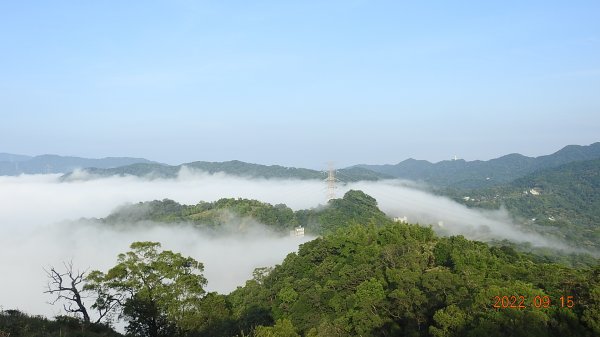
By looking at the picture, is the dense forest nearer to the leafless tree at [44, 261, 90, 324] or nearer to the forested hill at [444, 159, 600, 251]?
the leafless tree at [44, 261, 90, 324]

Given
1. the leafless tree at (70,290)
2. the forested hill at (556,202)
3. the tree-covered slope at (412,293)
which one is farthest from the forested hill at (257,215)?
the leafless tree at (70,290)

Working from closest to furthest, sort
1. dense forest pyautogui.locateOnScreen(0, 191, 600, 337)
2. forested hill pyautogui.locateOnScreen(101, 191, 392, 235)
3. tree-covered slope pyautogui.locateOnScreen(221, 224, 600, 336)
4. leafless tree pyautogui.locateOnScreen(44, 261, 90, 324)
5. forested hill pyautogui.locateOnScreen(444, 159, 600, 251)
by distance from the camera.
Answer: leafless tree pyautogui.locateOnScreen(44, 261, 90, 324) → dense forest pyautogui.locateOnScreen(0, 191, 600, 337) → tree-covered slope pyautogui.locateOnScreen(221, 224, 600, 336) → forested hill pyautogui.locateOnScreen(101, 191, 392, 235) → forested hill pyautogui.locateOnScreen(444, 159, 600, 251)

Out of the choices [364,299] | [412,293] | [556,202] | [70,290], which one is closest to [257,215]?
[364,299]

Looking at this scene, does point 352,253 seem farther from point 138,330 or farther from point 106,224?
point 106,224

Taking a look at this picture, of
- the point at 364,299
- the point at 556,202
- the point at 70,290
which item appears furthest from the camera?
the point at 556,202

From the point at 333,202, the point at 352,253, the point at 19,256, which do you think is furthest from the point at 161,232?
the point at 352,253

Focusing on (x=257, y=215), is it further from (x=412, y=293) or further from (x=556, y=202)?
(x=556, y=202)

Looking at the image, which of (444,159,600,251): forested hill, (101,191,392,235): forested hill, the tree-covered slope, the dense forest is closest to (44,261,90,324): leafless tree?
the dense forest

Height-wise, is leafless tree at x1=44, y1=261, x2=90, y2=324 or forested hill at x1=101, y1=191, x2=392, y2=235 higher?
leafless tree at x1=44, y1=261, x2=90, y2=324
